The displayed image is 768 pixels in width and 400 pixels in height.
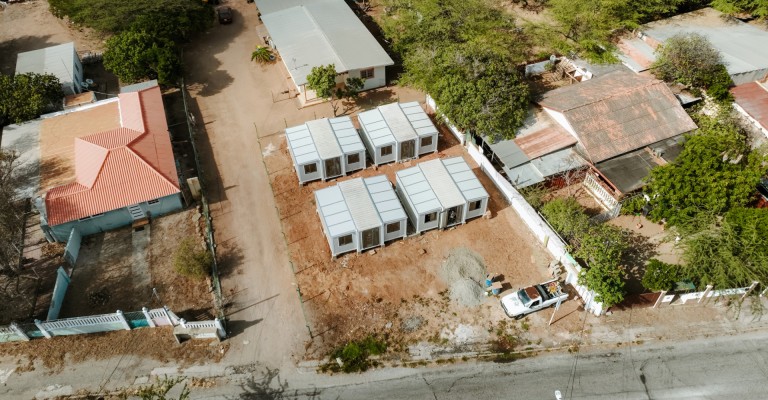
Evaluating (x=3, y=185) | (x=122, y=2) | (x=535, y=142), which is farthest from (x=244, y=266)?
(x=122, y=2)

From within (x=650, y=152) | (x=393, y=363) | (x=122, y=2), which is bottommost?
(x=393, y=363)

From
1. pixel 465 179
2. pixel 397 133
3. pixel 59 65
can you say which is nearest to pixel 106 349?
pixel 397 133

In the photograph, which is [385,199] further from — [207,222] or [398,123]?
[207,222]

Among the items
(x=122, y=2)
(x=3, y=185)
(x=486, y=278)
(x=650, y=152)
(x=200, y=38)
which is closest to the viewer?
(x=486, y=278)

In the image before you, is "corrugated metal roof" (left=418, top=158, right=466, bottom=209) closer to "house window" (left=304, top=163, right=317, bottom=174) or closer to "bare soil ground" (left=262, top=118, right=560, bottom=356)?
"bare soil ground" (left=262, top=118, right=560, bottom=356)

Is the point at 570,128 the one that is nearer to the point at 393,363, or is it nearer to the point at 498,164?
the point at 498,164

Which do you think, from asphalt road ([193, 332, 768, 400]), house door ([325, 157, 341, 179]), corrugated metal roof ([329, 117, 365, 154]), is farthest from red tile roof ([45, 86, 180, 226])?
asphalt road ([193, 332, 768, 400])

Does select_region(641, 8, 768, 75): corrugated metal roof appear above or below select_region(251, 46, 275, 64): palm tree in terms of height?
above
